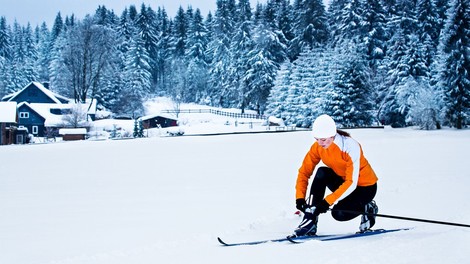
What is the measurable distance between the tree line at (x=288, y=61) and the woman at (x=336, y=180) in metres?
32.3

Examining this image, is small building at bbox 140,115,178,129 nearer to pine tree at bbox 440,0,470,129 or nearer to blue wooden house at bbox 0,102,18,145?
blue wooden house at bbox 0,102,18,145

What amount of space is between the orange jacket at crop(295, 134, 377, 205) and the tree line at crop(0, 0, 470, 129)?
32300mm

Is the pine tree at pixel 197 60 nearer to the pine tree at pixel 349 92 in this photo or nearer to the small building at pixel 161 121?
the small building at pixel 161 121

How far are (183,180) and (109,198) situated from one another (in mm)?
3071

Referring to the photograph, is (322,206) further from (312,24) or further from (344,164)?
(312,24)

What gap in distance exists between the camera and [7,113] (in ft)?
151

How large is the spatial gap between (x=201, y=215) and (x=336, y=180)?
2.98m

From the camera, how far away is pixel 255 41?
55.9 metres

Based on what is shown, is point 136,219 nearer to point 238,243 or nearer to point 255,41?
point 238,243

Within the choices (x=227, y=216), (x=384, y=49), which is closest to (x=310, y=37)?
(x=384, y=49)

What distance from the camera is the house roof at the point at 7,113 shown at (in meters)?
45.1

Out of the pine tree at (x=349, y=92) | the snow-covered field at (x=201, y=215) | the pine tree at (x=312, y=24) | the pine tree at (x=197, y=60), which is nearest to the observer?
the snow-covered field at (x=201, y=215)

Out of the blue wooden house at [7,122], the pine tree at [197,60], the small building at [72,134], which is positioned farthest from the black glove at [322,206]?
the pine tree at [197,60]

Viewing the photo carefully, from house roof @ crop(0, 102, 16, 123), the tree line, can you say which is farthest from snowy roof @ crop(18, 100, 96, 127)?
house roof @ crop(0, 102, 16, 123)
